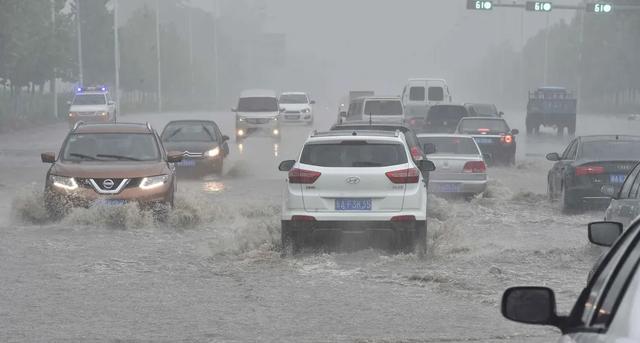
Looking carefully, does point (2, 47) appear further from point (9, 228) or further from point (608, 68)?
point (608, 68)

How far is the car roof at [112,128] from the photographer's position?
1889 cm

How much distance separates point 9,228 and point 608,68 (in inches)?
3306

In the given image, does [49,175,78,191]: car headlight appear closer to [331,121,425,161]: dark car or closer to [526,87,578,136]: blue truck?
[331,121,425,161]: dark car

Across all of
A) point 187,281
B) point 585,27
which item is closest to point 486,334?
point 187,281

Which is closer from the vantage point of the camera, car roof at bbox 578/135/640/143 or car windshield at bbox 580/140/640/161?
car windshield at bbox 580/140/640/161

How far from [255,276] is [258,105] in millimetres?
36665

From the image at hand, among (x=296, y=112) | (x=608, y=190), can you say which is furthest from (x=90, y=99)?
(x=608, y=190)

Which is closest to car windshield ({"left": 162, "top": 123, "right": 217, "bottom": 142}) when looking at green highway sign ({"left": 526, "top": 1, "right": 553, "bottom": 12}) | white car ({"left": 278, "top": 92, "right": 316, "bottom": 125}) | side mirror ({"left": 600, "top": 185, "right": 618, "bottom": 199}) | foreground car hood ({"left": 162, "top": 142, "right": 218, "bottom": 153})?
foreground car hood ({"left": 162, "top": 142, "right": 218, "bottom": 153})

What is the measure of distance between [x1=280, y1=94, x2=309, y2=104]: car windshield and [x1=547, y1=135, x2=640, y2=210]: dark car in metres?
42.4

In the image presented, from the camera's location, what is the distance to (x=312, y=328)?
382 inches

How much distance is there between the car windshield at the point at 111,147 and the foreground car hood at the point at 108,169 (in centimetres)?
42

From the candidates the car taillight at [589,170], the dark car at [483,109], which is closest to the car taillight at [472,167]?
the car taillight at [589,170]

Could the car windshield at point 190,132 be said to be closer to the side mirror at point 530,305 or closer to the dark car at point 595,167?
the dark car at point 595,167

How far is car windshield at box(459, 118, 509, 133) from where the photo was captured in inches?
1352
